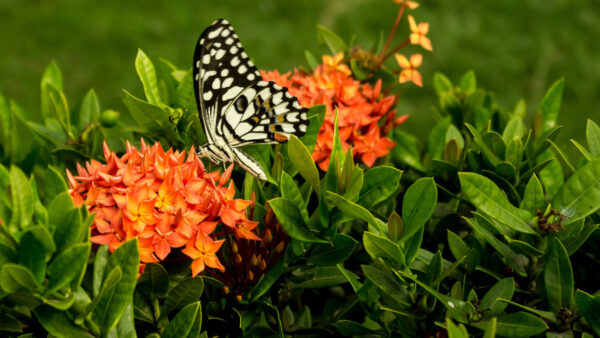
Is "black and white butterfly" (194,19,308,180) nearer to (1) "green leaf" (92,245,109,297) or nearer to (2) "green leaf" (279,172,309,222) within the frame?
(2) "green leaf" (279,172,309,222)

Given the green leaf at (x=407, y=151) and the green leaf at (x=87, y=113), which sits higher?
the green leaf at (x=87, y=113)

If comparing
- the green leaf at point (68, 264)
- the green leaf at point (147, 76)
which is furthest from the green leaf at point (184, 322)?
the green leaf at point (147, 76)

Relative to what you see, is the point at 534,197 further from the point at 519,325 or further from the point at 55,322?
the point at 55,322

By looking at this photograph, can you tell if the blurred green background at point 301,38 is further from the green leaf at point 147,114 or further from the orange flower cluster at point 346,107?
the green leaf at point 147,114

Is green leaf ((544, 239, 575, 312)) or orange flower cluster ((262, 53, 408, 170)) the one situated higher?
orange flower cluster ((262, 53, 408, 170))

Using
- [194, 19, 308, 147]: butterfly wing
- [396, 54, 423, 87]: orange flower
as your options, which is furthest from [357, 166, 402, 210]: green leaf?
[396, 54, 423, 87]: orange flower

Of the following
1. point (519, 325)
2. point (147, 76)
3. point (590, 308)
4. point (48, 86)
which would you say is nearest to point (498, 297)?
point (519, 325)

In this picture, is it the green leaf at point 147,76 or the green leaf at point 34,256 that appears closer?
the green leaf at point 34,256

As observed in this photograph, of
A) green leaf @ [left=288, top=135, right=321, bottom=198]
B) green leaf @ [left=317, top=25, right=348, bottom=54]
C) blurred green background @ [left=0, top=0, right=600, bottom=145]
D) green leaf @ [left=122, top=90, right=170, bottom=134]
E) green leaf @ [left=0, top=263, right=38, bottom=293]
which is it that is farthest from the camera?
blurred green background @ [left=0, top=0, right=600, bottom=145]
